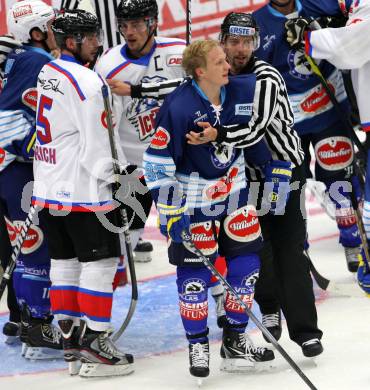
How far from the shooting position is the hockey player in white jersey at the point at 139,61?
14.2 ft

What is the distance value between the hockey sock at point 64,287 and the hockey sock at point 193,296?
48 centimetres

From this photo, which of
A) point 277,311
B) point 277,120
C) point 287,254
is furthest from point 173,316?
point 277,120

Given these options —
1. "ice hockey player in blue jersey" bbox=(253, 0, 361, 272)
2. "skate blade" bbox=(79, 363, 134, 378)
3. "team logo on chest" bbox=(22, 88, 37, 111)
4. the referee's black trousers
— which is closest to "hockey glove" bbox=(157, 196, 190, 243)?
the referee's black trousers

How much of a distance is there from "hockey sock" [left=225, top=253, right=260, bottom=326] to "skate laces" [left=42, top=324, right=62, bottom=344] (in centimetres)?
87

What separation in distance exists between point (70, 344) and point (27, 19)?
1.39m

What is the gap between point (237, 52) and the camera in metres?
3.87

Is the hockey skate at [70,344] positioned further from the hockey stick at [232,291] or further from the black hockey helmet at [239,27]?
the black hockey helmet at [239,27]

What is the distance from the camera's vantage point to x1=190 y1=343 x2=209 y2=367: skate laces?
12.4 ft

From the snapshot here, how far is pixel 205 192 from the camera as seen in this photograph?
3.75m

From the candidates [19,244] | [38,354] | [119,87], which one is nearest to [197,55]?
[119,87]

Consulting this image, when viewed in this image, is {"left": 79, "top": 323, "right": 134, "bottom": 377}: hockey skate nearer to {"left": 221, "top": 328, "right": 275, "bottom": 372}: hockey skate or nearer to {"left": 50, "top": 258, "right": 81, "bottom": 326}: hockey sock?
{"left": 50, "top": 258, "right": 81, "bottom": 326}: hockey sock

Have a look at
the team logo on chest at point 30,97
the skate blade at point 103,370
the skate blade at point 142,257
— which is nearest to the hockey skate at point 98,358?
the skate blade at point 103,370

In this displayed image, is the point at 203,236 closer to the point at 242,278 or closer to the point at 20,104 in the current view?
the point at 242,278

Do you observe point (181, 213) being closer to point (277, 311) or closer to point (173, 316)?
point (277, 311)
